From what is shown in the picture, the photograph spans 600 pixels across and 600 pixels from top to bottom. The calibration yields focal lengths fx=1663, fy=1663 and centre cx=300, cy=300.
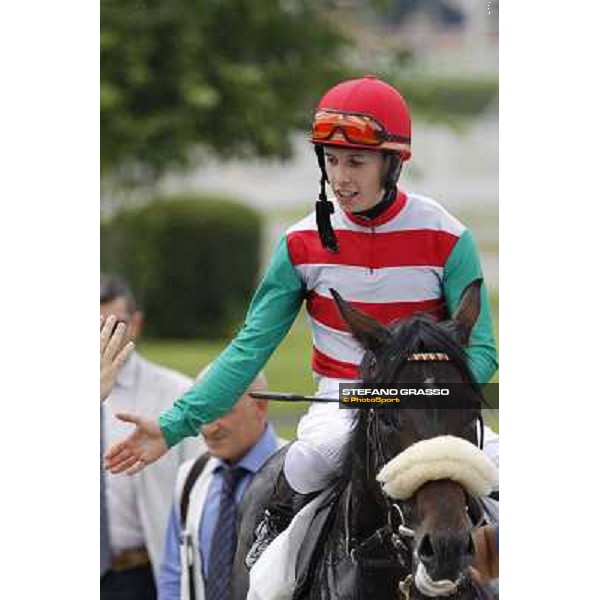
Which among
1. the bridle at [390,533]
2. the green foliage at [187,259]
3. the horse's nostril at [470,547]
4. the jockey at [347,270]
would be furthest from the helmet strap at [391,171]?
the green foliage at [187,259]

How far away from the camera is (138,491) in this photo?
6.45 m

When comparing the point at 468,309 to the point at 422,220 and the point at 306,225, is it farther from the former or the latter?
the point at 306,225

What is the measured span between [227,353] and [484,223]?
87 centimetres

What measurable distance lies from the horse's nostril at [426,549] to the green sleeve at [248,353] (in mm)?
967

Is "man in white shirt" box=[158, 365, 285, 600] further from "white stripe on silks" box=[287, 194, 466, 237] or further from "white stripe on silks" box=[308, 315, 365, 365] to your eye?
"white stripe on silks" box=[287, 194, 466, 237]

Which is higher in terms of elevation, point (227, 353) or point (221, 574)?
point (227, 353)

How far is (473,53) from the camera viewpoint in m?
5.26

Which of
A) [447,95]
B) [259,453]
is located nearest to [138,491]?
[259,453]

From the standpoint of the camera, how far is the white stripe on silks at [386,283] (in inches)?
190

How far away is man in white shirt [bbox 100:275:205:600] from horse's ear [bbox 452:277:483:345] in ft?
6.05

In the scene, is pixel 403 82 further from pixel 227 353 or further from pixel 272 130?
pixel 227 353

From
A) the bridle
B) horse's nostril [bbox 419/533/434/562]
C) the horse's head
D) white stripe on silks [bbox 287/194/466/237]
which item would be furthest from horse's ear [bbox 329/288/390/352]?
horse's nostril [bbox 419/533/434/562]

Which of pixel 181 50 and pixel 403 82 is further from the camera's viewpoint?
pixel 181 50
